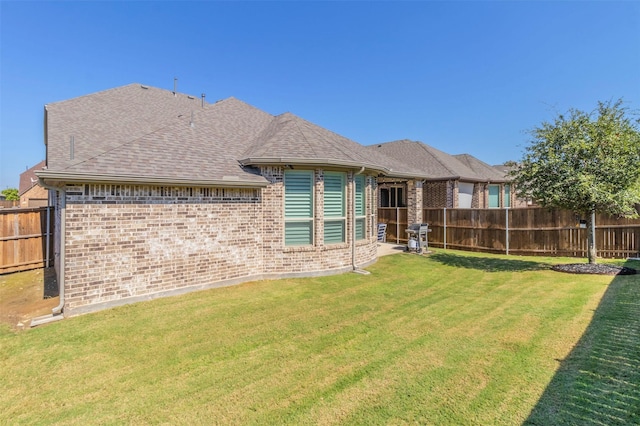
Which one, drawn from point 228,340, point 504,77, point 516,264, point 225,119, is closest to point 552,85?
point 504,77

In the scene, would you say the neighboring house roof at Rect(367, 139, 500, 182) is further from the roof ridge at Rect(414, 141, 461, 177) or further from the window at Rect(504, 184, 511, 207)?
the window at Rect(504, 184, 511, 207)

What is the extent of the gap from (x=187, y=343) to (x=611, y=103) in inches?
502

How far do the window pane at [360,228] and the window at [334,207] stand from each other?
2.47 ft

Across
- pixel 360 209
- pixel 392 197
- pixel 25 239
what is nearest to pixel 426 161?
pixel 392 197

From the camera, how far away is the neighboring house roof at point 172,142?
6.51 m

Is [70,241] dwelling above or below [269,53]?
below

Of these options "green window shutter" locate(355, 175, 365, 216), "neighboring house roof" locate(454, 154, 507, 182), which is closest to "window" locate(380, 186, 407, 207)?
"neighboring house roof" locate(454, 154, 507, 182)

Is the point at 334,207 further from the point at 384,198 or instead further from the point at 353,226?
→ the point at 384,198

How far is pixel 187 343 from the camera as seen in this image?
4.55 meters

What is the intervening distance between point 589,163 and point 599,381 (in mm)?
8108

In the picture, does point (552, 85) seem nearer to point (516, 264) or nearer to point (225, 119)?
point (516, 264)

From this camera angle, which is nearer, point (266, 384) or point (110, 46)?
point (266, 384)

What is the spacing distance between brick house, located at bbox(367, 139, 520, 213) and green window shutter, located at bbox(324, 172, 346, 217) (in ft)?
20.2

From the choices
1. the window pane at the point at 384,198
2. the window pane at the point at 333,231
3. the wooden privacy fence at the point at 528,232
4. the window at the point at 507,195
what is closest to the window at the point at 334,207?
the window pane at the point at 333,231
